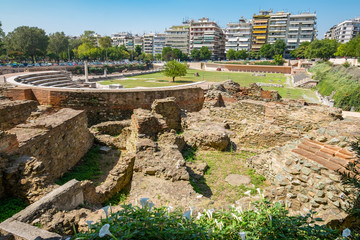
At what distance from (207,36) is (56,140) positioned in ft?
341

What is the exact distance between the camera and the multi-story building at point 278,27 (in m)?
92.4

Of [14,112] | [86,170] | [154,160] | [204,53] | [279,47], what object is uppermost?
[279,47]

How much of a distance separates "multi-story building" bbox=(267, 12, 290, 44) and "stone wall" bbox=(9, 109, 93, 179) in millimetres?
99513

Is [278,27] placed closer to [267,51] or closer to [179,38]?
[267,51]

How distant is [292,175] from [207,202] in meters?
2.38

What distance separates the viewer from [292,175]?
573cm

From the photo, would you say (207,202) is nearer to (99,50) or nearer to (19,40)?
(19,40)

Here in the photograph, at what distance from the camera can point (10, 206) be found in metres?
4.82

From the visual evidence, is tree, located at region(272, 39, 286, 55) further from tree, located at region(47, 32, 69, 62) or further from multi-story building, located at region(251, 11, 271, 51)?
tree, located at region(47, 32, 69, 62)

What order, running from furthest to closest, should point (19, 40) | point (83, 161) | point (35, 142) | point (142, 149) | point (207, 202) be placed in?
1. point (19, 40)
2. point (83, 161)
3. point (142, 149)
4. point (35, 142)
5. point (207, 202)

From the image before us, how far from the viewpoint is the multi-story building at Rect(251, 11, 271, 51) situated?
96350 millimetres

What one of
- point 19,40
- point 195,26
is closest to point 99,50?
point 19,40

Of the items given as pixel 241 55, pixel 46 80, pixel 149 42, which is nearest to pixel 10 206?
pixel 46 80

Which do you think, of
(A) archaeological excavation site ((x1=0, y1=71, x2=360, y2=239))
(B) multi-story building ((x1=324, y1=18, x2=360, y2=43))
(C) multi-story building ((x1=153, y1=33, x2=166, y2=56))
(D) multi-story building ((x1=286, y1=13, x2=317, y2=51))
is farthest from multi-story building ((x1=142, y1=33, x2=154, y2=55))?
(A) archaeological excavation site ((x1=0, y1=71, x2=360, y2=239))
